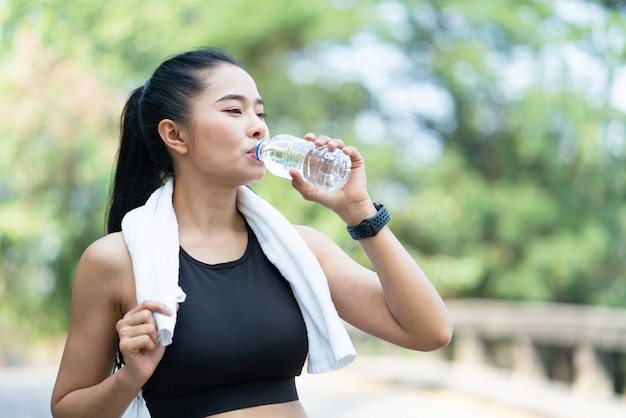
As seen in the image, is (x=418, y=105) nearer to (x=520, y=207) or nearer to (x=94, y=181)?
(x=520, y=207)

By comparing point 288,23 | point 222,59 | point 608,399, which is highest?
point 288,23

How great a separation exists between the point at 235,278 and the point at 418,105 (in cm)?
1170

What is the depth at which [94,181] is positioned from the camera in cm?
1202

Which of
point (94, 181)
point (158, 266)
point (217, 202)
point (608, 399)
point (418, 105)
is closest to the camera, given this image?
point (158, 266)

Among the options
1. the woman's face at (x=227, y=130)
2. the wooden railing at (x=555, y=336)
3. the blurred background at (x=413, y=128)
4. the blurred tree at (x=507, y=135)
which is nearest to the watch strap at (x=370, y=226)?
the woman's face at (x=227, y=130)

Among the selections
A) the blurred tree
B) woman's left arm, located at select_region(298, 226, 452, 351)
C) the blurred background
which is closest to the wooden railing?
the blurred background

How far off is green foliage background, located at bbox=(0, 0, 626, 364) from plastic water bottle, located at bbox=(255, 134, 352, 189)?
9015mm

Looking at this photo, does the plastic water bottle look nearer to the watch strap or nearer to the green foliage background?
the watch strap

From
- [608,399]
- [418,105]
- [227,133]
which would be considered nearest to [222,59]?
[227,133]

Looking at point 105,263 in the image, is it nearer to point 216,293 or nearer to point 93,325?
point 93,325

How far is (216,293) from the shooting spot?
2162 mm

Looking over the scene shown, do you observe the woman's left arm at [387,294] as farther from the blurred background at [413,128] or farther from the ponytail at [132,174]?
the blurred background at [413,128]

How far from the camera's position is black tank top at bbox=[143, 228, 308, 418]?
2.08 m

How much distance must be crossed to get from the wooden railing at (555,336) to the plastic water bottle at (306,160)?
17.5ft
